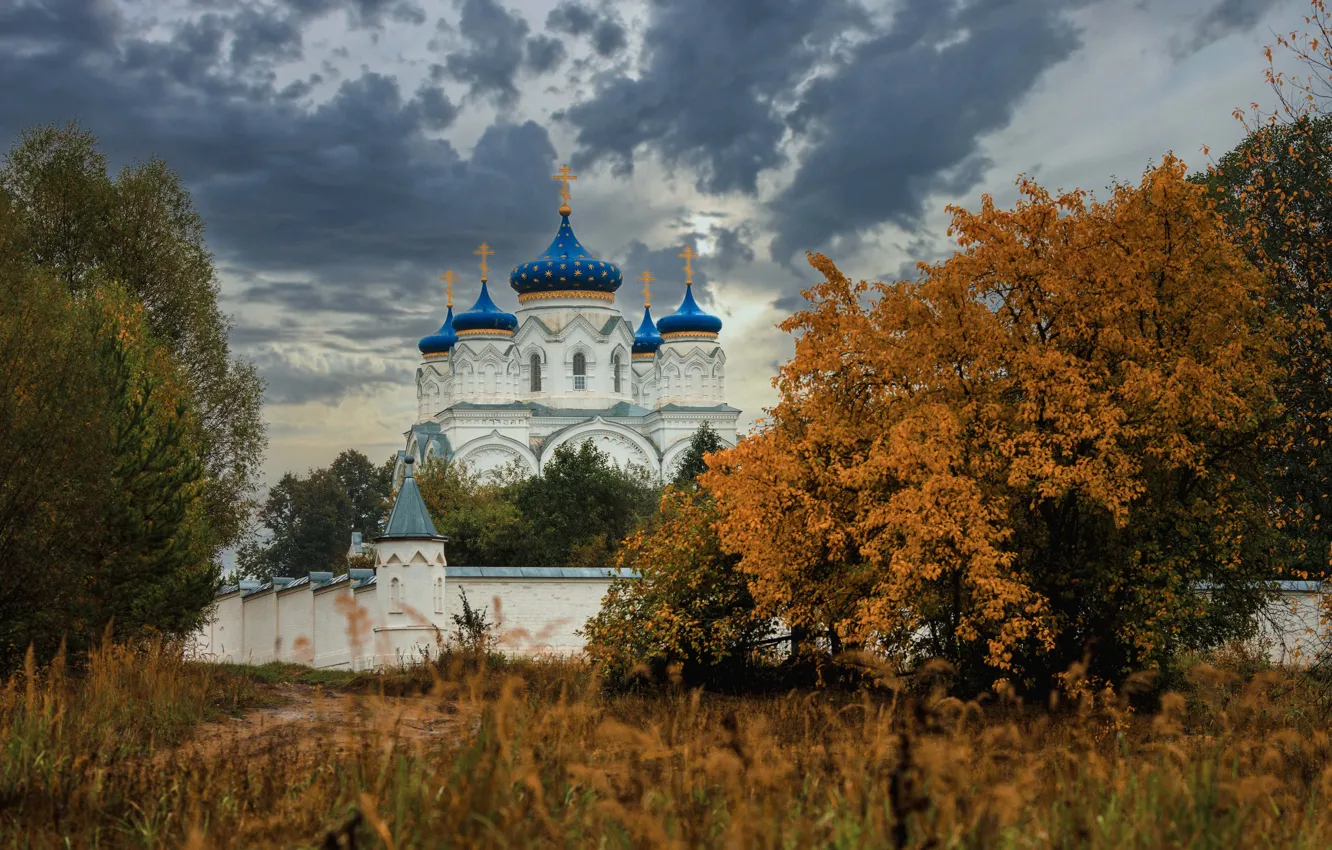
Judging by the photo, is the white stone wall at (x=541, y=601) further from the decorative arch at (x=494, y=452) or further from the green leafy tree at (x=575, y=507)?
the decorative arch at (x=494, y=452)

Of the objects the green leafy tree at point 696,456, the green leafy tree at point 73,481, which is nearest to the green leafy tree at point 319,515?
the green leafy tree at point 696,456

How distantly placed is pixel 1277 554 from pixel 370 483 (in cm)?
6725

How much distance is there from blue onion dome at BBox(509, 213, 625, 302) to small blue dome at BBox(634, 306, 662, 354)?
3.56 meters

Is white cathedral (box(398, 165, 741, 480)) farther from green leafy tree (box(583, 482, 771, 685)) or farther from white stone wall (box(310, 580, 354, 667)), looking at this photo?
green leafy tree (box(583, 482, 771, 685))

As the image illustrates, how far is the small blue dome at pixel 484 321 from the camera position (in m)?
68.6

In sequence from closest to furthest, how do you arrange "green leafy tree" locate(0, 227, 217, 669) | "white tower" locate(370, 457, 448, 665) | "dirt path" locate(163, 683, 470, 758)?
"dirt path" locate(163, 683, 470, 758) → "green leafy tree" locate(0, 227, 217, 669) → "white tower" locate(370, 457, 448, 665)

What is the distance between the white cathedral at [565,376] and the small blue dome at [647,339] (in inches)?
2.9

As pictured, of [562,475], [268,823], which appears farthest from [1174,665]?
[562,475]

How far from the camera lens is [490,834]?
4.27 m

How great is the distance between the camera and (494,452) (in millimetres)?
65688

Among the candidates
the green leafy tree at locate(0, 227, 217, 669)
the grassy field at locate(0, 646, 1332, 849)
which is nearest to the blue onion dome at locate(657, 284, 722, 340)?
the green leafy tree at locate(0, 227, 217, 669)

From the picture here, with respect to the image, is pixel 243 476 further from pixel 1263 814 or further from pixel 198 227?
pixel 1263 814

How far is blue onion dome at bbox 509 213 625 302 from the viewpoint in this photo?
2778 inches

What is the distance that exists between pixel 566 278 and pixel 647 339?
19.5 ft
